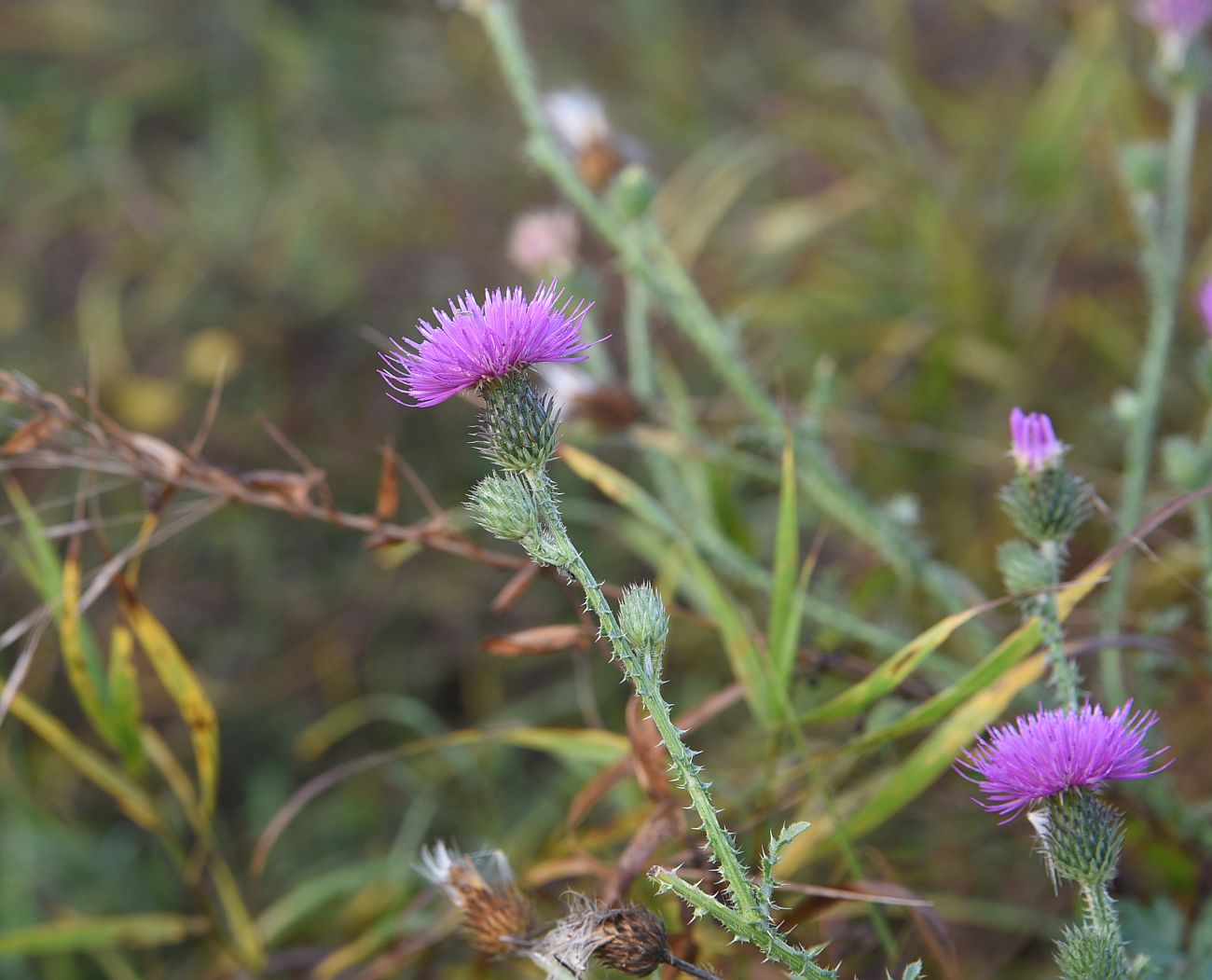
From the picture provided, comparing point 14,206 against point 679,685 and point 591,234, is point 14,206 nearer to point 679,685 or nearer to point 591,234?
point 591,234

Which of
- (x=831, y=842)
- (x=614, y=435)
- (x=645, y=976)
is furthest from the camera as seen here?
(x=614, y=435)

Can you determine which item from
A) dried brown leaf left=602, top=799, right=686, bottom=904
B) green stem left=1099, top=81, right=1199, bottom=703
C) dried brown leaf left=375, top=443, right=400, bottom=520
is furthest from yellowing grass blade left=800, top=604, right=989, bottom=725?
dried brown leaf left=375, top=443, right=400, bottom=520

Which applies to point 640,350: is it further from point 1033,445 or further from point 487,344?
point 487,344

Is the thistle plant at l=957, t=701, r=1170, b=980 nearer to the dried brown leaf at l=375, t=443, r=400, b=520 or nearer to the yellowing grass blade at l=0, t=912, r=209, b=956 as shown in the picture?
the dried brown leaf at l=375, t=443, r=400, b=520

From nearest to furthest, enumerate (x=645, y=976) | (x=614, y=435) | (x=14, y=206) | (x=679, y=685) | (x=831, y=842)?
(x=645, y=976)
(x=831, y=842)
(x=614, y=435)
(x=679, y=685)
(x=14, y=206)

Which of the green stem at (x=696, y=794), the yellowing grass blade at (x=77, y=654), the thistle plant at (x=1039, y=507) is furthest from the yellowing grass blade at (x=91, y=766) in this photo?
the thistle plant at (x=1039, y=507)

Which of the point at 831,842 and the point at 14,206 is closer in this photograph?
the point at 831,842

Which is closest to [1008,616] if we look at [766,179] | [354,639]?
[354,639]

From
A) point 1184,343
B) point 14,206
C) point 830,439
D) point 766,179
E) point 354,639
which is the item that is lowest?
point 354,639
